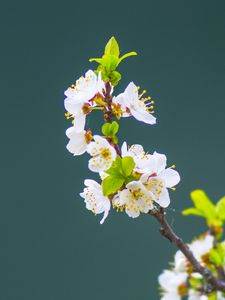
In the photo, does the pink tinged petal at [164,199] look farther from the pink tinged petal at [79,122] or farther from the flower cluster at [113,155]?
the pink tinged petal at [79,122]

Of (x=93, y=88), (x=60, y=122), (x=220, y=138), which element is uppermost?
(x=60, y=122)

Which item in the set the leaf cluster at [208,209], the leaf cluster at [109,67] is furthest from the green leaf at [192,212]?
the leaf cluster at [109,67]

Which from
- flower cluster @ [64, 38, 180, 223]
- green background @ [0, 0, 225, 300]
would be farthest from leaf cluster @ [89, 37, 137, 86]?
green background @ [0, 0, 225, 300]

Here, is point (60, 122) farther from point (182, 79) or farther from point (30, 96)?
point (182, 79)

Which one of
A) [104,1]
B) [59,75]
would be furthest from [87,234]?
[104,1]

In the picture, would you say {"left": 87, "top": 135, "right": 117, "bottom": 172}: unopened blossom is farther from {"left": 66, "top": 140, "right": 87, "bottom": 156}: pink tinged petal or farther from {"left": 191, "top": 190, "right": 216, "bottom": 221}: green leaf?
{"left": 191, "top": 190, "right": 216, "bottom": 221}: green leaf

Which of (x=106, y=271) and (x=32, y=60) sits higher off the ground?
(x=32, y=60)
